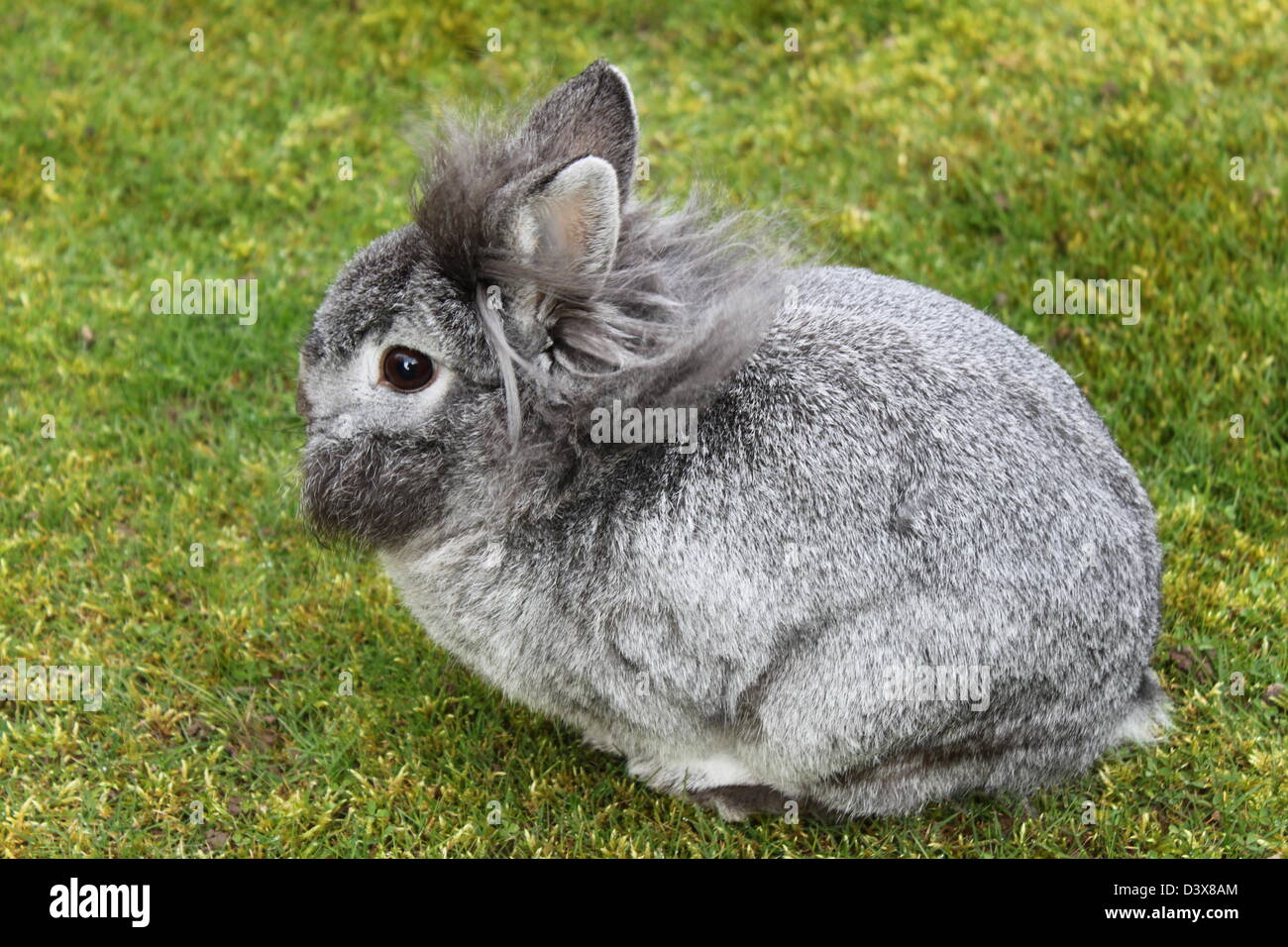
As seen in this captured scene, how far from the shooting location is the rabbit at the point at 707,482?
4.21 m

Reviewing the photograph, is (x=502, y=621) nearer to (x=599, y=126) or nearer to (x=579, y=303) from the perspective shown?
(x=579, y=303)

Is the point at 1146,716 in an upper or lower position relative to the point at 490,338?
lower

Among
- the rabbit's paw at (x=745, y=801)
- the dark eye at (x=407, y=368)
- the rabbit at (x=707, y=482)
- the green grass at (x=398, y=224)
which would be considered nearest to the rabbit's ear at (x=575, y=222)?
the rabbit at (x=707, y=482)

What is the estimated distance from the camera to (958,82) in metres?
7.84

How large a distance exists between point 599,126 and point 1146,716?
2.82 metres

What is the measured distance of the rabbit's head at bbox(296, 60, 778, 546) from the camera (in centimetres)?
423

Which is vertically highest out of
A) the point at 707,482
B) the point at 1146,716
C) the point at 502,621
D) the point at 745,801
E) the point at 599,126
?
the point at 599,126

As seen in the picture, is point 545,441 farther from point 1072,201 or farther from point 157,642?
point 1072,201

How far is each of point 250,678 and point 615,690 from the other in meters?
1.64

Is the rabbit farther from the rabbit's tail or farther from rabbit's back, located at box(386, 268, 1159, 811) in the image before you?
the rabbit's tail

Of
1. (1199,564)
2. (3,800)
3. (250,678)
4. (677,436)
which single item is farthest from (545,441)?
(1199,564)

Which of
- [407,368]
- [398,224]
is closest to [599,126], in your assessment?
[407,368]

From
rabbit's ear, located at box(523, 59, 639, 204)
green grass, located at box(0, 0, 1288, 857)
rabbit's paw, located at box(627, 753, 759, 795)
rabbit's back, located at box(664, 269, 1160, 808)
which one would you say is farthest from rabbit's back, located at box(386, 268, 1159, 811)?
rabbit's ear, located at box(523, 59, 639, 204)

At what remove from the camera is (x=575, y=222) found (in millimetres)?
4059
